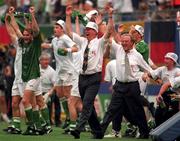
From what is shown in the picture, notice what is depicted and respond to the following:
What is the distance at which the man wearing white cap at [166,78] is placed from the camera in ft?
65.8

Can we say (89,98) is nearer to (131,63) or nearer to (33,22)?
(131,63)

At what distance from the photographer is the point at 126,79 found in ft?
67.5

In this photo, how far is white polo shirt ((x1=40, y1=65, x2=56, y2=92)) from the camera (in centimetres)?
2603

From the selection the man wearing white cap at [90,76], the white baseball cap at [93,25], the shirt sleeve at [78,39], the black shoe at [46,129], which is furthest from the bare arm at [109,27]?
the black shoe at [46,129]

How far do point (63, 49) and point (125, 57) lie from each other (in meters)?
1.66

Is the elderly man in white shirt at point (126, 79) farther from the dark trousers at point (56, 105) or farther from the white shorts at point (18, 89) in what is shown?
the dark trousers at point (56, 105)

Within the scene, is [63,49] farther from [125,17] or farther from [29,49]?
[125,17]

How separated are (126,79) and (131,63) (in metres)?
0.36

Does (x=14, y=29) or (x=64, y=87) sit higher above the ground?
(x=14, y=29)

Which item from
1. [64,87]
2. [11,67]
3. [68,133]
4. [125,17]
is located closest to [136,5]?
[125,17]

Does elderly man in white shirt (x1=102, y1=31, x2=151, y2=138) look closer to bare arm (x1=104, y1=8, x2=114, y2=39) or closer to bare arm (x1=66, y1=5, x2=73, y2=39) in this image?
bare arm (x1=104, y1=8, x2=114, y2=39)

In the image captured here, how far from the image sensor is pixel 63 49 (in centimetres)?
2136

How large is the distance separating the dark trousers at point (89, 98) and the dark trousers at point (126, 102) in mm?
234

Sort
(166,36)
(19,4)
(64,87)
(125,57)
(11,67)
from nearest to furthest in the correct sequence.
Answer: (125,57) < (64,87) < (166,36) < (11,67) < (19,4)
